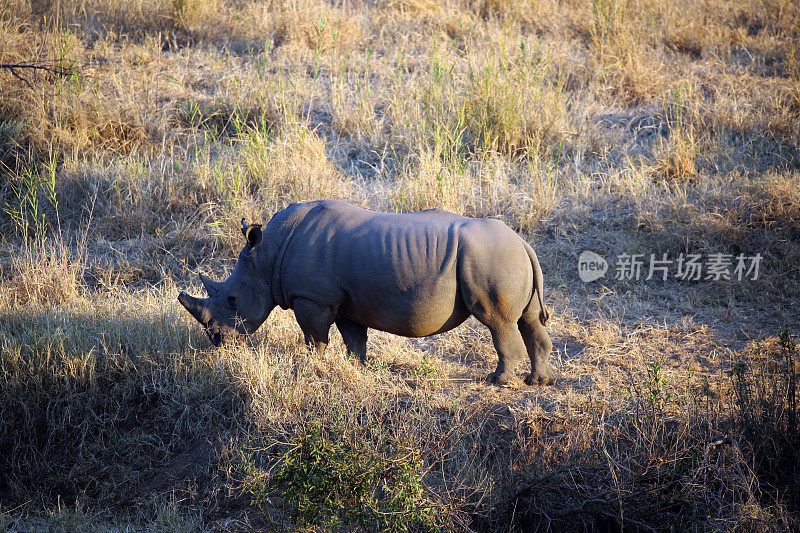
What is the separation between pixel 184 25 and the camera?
10.7 meters

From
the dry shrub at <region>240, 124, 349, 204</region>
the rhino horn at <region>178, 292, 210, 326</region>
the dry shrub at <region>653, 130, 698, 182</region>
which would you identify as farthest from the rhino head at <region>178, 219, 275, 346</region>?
the dry shrub at <region>653, 130, 698, 182</region>

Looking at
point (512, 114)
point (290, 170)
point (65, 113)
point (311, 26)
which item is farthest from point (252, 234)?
point (311, 26)

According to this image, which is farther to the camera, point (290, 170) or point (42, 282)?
point (290, 170)

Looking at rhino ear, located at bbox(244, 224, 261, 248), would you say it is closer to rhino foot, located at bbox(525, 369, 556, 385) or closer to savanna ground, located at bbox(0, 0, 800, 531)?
savanna ground, located at bbox(0, 0, 800, 531)

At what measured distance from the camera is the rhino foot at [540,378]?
5059 millimetres

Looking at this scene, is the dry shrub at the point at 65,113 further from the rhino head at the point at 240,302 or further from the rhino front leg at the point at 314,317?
the rhino front leg at the point at 314,317

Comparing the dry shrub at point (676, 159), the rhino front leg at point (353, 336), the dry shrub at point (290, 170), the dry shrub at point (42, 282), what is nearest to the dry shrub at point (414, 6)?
the dry shrub at point (290, 170)

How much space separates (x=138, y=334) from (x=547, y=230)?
4.30 metres

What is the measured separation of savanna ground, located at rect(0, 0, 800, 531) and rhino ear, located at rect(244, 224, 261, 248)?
0.81m

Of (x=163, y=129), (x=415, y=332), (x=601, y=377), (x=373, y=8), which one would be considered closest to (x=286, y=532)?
(x=415, y=332)

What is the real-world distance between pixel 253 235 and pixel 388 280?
3.68ft

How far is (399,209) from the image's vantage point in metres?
7.29

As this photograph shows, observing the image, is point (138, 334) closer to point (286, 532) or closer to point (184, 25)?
point (286, 532)

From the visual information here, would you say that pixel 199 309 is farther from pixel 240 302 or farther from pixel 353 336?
pixel 353 336
